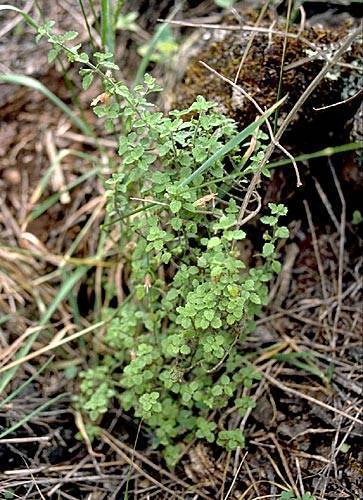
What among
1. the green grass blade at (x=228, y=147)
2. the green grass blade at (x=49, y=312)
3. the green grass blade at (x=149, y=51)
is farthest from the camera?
the green grass blade at (x=149, y=51)

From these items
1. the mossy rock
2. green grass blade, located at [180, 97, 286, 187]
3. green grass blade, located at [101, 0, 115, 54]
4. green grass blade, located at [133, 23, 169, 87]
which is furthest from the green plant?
green grass blade, located at [133, 23, 169, 87]

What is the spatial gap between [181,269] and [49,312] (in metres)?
0.57

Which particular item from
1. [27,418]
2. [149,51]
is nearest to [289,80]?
[149,51]

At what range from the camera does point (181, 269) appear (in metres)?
1.54

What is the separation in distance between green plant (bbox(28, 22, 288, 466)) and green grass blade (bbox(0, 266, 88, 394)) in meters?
0.19

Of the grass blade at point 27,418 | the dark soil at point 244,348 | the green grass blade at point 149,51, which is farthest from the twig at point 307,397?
the green grass blade at point 149,51

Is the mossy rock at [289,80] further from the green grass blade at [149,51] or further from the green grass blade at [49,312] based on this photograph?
the green grass blade at [49,312]

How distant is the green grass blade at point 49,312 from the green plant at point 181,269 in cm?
19

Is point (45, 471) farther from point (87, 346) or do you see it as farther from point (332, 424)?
point (332, 424)

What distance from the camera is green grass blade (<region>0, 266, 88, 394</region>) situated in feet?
5.92

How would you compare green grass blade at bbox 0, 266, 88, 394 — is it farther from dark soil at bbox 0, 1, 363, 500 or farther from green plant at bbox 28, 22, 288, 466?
green plant at bbox 28, 22, 288, 466

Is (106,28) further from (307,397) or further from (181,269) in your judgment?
(307,397)

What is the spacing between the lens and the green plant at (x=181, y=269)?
1.44 m

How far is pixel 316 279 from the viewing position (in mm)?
2078
